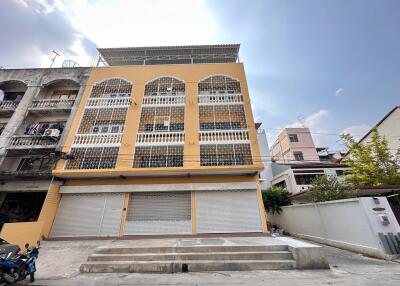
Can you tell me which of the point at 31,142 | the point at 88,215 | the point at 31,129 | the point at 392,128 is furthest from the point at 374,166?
the point at 31,129

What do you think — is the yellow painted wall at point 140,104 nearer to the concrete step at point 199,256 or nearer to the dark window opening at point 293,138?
the concrete step at point 199,256

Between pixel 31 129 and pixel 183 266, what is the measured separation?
14.9 metres

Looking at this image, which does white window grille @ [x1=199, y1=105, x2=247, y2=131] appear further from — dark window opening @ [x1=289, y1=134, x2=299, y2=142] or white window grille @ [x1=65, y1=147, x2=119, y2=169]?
dark window opening @ [x1=289, y1=134, x2=299, y2=142]

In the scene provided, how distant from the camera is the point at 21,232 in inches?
355

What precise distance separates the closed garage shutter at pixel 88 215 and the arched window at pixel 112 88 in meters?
7.70

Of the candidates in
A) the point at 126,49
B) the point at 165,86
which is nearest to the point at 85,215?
the point at 165,86

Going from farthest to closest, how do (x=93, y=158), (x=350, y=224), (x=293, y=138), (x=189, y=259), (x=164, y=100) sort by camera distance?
1. (x=293, y=138)
2. (x=164, y=100)
3. (x=93, y=158)
4. (x=350, y=224)
5. (x=189, y=259)

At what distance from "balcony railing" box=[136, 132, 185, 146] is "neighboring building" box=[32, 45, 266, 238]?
7 cm

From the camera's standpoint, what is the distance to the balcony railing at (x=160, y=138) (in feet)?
39.8

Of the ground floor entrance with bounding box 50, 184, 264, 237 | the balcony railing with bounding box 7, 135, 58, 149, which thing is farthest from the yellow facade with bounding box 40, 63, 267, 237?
the balcony railing with bounding box 7, 135, 58, 149

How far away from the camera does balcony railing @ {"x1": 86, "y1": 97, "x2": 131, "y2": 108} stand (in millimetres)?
13758

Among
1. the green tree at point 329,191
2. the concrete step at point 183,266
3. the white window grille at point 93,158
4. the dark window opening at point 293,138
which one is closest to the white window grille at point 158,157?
the white window grille at point 93,158

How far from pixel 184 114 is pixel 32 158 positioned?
1106cm

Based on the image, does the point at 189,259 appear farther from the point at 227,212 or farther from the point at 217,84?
the point at 217,84
